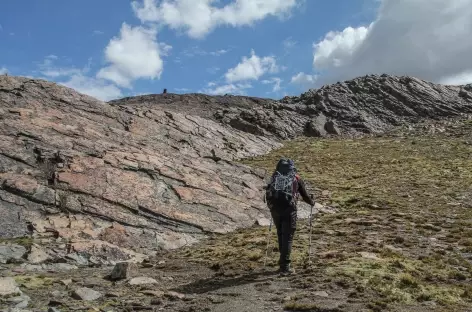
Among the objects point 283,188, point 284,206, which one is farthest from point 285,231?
point 283,188

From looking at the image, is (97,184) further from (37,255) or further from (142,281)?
(142,281)

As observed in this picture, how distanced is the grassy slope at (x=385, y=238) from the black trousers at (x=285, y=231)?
70 cm

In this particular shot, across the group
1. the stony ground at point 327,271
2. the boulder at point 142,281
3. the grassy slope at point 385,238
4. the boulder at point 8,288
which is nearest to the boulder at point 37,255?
the stony ground at point 327,271

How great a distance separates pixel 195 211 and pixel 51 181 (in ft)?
19.9

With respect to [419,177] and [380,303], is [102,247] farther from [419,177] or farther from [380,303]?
[419,177]

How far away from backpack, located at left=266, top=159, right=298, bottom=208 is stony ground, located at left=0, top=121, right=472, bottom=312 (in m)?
1.93

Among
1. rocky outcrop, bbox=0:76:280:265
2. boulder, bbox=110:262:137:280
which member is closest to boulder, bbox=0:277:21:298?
boulder, bbox=110:262:137:280

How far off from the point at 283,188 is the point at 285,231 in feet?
3.78

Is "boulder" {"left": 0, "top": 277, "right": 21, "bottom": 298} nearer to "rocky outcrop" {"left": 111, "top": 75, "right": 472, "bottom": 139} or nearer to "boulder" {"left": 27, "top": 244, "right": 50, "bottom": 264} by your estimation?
"boulder" {"left": 27, "top": 244, "right": 50, "bottom": 264}

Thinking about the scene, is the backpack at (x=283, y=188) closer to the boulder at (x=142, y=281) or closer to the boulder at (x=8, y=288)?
the boulder at (x=142, y=281)

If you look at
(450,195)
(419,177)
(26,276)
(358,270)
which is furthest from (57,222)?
(419,177)

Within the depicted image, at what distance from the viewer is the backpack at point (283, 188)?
12227mm

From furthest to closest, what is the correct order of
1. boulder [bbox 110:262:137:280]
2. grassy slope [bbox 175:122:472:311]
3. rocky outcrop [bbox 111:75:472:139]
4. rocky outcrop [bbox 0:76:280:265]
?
1. rocky outcrop [bbox 111:75:472:139]
2. rocky outcrop [bbox 0:76:280:265]
3. boulder [bbox 110:262:137:280]
4. grassy slope [bbox 175:122:472:311]

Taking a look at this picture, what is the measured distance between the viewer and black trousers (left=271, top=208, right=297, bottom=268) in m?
12.1
